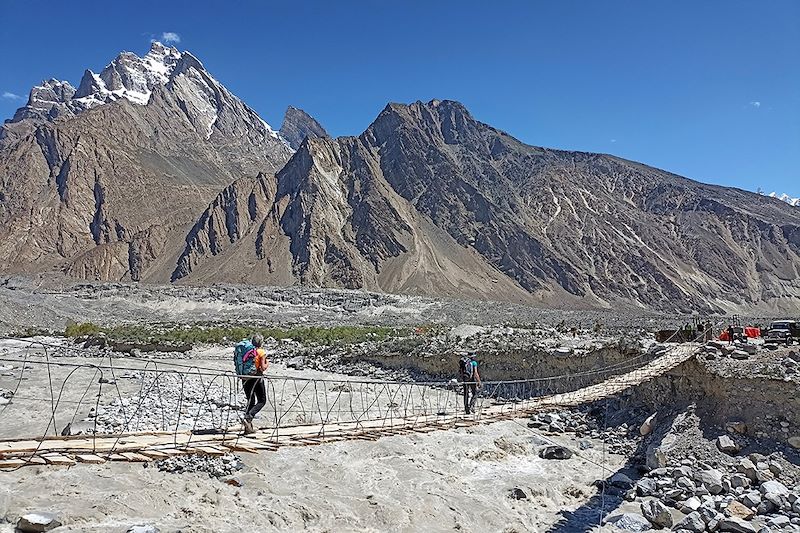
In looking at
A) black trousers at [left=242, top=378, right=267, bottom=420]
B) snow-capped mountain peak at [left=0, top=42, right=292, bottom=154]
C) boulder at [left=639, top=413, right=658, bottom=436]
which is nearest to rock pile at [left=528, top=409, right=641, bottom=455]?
boulder at [left=639, top=413, right=658, bottom=436]

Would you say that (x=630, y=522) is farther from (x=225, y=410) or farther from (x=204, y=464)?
(x=225, y=410)

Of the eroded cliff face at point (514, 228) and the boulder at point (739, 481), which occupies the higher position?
the eroded cliff face at point (514, 228)

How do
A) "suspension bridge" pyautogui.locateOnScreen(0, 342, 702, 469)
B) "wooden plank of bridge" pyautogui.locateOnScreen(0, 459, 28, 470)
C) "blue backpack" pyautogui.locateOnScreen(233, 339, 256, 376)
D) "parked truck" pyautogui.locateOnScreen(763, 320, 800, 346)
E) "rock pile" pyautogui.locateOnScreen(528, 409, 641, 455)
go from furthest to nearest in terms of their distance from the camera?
"parked truck" pyautogui.locateOnScreen(763, 320, 800, 346) < "rock pile" pyautogui.locateOnScreen(528, 409, 641, 455) < "blue backpack" pyautogui.locateOnScreen(233, 339, 256, 376) < "suspension bridge" pyautogui.locateOnScreen(0, 342, 702, 469) < "wooden plank of bridge" pyautogui.locateOnScreen(0, 459, 28, 470)

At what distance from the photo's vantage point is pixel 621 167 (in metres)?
131

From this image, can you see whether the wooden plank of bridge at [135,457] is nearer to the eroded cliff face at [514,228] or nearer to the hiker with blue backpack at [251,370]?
the hiker with blue backpack at [251,370]

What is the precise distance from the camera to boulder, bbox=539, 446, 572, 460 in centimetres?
1296

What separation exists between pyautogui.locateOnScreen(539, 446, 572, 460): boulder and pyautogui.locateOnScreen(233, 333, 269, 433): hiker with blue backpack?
647 centimetres

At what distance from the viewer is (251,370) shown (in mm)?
10320

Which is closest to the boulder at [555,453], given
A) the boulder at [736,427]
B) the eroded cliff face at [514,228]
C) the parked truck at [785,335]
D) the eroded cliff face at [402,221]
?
the boulder at [736,427]

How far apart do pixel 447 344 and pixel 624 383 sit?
14151mm

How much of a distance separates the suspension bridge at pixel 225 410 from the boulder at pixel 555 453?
184 centimetres

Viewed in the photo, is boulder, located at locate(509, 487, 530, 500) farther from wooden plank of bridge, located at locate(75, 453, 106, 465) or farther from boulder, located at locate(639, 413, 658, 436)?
wooden plank of bridge, located at locate(75, 453, 106, 465)

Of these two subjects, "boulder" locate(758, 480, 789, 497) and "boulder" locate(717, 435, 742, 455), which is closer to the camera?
"boulder" locate(758, 480, 789, 497)

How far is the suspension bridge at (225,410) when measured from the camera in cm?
858
